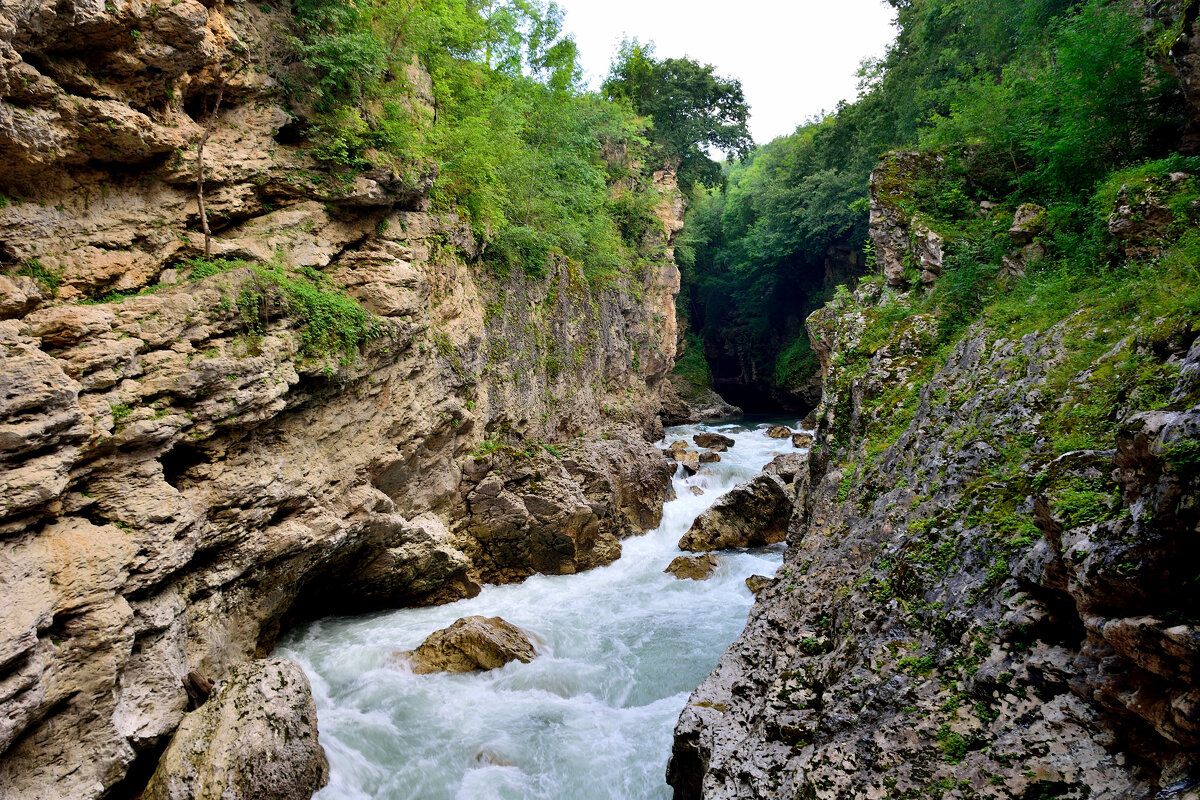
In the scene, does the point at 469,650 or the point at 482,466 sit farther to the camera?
the point at 482,466

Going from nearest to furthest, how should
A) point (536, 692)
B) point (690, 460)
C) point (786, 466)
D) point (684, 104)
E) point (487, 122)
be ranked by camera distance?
point (536, 692) < point (487, 122) < point (786, 466) < point (690, 460) < point (684, 104)

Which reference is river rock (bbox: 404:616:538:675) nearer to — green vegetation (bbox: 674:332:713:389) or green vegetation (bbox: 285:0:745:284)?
green vegetation (bbox: 285:0:745:284)

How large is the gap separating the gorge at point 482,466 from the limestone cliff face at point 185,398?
0.15 feet

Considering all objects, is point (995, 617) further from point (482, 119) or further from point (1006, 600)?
point (482, 119)

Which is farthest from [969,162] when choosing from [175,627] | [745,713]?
[175,627]

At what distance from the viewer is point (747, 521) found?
1414cm

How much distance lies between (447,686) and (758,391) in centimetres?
3226

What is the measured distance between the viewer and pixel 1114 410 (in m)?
3.78

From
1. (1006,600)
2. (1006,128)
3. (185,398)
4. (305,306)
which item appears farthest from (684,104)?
(1006,600)

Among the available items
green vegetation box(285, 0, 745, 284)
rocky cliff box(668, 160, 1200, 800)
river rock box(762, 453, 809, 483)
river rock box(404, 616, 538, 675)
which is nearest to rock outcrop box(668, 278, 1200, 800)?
rocky cliff box(668, 160, 1200, 800)

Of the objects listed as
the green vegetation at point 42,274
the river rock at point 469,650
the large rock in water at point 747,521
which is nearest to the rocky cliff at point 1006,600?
the river rock at point 469,650

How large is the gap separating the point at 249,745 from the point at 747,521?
36.4 ft

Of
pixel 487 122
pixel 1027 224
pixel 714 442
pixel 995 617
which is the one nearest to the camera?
pixel 995 617

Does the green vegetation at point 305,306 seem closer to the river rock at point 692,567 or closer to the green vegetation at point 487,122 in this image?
the green vegetation at point 487,122
